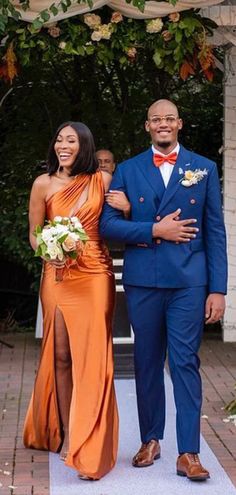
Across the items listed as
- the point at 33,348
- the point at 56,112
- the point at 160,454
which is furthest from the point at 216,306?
the point at 56,112

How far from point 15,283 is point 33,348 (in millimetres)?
1528

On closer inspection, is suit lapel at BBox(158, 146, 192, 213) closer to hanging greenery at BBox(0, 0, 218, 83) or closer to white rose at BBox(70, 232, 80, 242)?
white rose at BBox(70, 232, 80, 242)

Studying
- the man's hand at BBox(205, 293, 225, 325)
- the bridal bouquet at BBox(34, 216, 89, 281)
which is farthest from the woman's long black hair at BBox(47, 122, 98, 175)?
the man's hand at BBox(205, 293, 225, 325)

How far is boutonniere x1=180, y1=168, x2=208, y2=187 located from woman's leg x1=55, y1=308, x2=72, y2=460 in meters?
1.06

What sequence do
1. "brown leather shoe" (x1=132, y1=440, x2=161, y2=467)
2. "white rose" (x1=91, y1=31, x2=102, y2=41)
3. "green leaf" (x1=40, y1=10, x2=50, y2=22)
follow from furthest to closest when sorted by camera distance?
"white rose" (x1=91, y1=31, x2=102, y2=41)
"green leaf" (x1=40, y1=10, x2=50, y2=22)
"brown leather shoe" (x1=132, y1=440, x2=161, y2=467)

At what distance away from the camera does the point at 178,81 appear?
11750 millimetres

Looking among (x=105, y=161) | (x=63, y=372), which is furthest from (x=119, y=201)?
(x=105, y=161)

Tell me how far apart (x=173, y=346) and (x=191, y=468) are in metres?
0.66

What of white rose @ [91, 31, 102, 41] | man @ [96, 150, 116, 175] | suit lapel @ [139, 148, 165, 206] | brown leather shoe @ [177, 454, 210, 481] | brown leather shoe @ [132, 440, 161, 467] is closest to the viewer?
brown leather shoe @ [177, 454, 210, 481]

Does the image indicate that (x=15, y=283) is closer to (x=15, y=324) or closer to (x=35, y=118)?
(x=15, y=324)

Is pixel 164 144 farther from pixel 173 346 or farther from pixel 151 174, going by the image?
pixel 173 346

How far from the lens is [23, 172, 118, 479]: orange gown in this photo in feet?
20.4

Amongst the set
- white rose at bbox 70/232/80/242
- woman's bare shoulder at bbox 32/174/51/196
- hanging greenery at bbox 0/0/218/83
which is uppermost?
hanging greenery at bbox 0/0/218/83

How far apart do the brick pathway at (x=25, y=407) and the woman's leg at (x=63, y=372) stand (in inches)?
9.5
